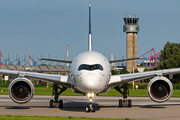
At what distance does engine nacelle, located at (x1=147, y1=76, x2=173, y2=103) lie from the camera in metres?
24.4

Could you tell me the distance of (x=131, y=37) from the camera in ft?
650

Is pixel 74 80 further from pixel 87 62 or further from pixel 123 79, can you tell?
pixel 123 79

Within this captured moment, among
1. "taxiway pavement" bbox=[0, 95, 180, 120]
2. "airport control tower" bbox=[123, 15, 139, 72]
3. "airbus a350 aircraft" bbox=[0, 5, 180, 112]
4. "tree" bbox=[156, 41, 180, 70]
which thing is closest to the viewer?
"taxiway pavement" bbox=[0, 95, 180, 120]

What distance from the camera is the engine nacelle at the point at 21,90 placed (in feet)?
79.9

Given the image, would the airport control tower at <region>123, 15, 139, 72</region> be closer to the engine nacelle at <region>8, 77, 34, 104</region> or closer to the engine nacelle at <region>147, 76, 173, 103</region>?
the engine nacelle at <region>147, 76, 173, 103</region>

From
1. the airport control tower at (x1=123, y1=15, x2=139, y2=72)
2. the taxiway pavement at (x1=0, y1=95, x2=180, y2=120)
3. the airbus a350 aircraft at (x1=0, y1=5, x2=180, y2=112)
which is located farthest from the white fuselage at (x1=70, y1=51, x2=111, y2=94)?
the airport control tower at (x1=123, y1=15, x2=139, y2=72)

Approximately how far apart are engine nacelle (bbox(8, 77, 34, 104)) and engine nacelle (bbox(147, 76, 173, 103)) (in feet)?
27.0

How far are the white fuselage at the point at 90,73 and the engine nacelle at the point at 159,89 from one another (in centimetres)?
350

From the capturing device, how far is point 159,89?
24.7 metres

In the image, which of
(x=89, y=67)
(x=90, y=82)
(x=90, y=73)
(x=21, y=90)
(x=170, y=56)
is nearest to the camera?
(x=90, y=82)

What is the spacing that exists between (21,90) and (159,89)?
31.5 feet

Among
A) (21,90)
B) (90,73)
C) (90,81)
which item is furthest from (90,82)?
(21,90)

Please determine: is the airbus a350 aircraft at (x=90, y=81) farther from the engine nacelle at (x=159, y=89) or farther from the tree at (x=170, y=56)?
the tree at (x=170, y=56)

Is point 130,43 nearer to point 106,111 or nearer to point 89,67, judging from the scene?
point 106,111
